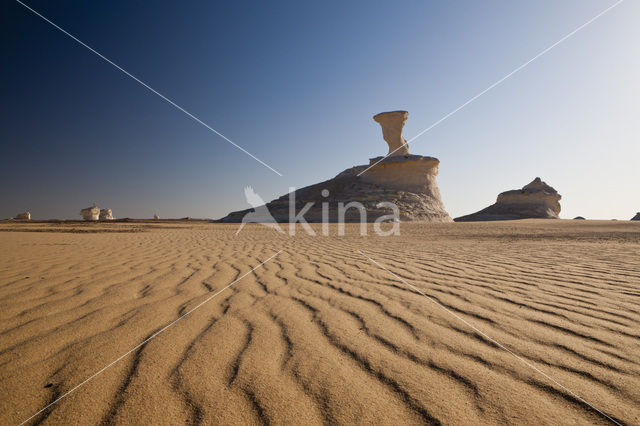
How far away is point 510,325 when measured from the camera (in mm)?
1962

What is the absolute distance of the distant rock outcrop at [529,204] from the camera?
29.9 m

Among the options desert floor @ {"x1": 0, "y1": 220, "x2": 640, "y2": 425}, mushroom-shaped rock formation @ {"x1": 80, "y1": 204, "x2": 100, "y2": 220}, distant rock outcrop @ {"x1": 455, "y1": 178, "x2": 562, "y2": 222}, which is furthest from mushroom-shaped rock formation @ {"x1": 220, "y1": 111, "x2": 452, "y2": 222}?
desert floor @ {"x1": 0, "y1": 220, "x2": 640, "y2": 425}

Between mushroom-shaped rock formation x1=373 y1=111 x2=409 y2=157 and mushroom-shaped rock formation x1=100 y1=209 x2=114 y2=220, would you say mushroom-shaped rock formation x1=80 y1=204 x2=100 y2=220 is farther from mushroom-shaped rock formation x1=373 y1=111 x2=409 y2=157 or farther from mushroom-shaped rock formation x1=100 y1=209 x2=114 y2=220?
mushroom-shaped rock formation x1=373 y1=111 x2=409 y2=157

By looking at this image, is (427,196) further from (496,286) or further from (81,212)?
(81,212)

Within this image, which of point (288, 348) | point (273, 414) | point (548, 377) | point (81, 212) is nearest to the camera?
point (273, 414)

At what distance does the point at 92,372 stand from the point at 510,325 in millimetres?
2494

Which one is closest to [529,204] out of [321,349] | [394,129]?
[394,129]

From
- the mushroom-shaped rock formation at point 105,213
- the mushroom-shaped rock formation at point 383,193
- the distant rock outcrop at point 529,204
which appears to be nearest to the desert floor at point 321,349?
the mushroom-shaped rock formation at point 383,193

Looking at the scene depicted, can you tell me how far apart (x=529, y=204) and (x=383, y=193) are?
61.5 ft

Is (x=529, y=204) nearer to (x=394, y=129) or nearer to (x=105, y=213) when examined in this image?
(x=394, y=129)

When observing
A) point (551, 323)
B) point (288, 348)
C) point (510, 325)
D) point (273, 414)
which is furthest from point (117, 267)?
point (551, 323)

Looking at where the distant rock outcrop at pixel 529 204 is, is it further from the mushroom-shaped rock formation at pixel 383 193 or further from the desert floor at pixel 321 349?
the desert floor at pixel 321 349

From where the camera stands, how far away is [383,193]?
2383 cm

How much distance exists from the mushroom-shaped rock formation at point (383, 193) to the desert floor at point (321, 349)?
55.5 ft
